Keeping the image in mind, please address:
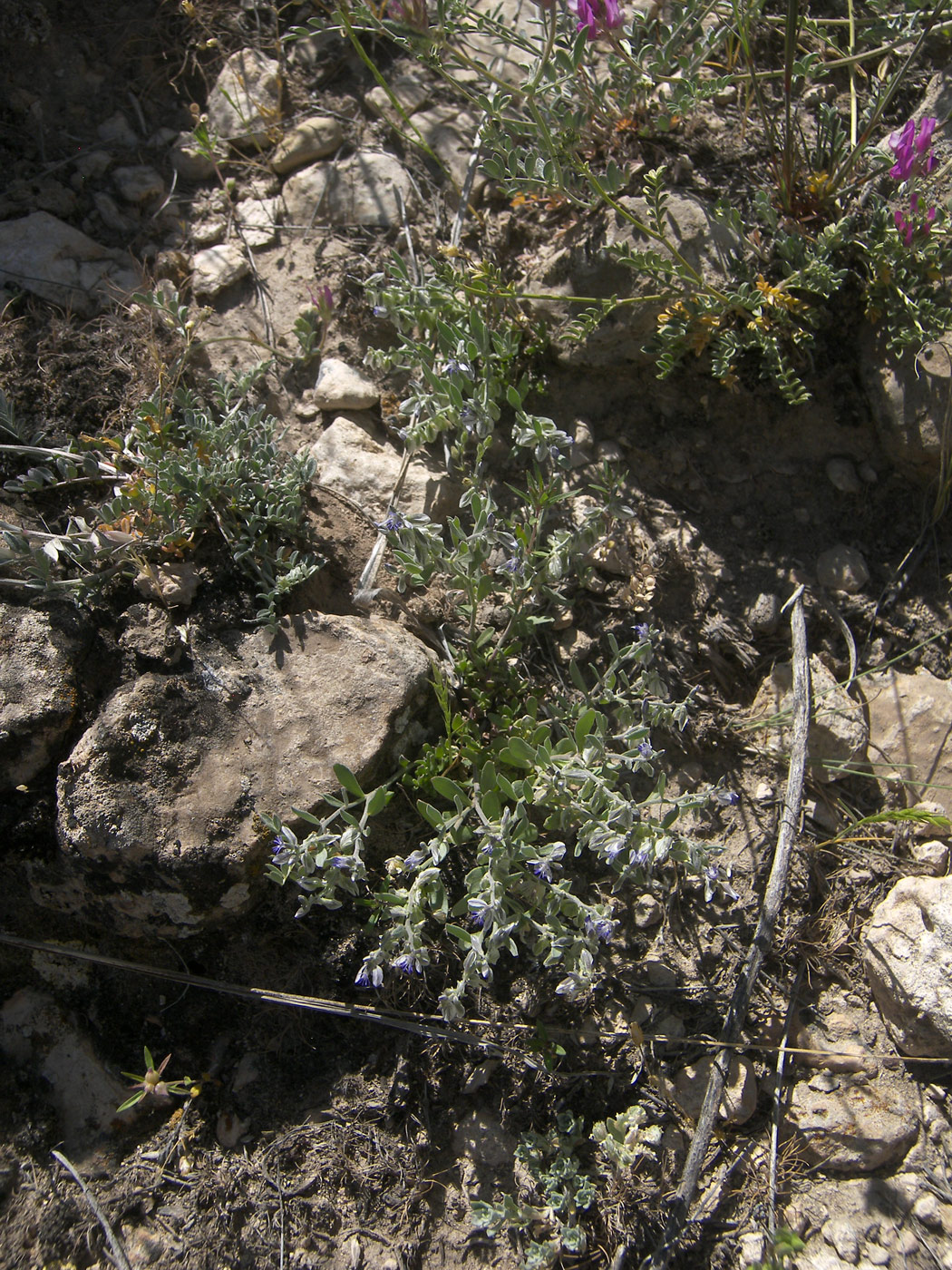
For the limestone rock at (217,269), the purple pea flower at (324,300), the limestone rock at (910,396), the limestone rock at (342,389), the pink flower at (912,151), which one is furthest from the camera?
the limestone rock at (217,269)

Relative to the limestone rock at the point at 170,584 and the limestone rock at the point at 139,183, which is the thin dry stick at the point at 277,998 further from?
the limestone rock at the point at 139,183

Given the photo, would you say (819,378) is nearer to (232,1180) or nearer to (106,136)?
(106,136)

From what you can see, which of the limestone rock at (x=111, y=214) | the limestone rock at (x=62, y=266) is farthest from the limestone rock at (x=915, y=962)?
the limestone rock at (x=111, y=214)

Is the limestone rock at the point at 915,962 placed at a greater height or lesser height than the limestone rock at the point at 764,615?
lesser

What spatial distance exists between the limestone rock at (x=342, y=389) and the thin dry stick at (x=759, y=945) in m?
1.95

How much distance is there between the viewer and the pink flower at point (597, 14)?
301 centimetres

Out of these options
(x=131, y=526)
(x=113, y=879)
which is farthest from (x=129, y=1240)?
(x=131, y=526)

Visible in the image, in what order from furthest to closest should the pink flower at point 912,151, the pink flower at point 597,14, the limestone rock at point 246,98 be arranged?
the limestone rock at point 246,98 → the pink flower at point 597,14 → the pink flower at point 912,151

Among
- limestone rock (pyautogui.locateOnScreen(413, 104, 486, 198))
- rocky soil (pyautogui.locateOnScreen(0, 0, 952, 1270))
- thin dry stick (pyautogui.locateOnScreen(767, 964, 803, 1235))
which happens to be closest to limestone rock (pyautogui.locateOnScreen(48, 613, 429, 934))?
rocky soil (pyautogui.locateOnScreen(0, 0, 952, 1270))

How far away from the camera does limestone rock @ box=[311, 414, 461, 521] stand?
3.29 meters

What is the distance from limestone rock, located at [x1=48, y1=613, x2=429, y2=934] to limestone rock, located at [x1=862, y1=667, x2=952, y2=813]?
1.80 metres

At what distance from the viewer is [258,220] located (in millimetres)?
3744

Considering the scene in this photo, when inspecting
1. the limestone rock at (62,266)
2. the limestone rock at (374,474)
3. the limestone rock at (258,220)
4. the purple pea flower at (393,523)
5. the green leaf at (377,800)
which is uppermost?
the limestone rock at (258,220)

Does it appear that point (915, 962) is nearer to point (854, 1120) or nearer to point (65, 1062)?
point (854, 1120)
